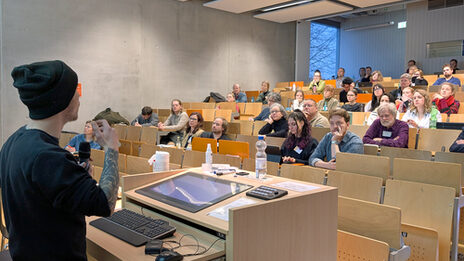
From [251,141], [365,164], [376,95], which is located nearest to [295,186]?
[365,164]

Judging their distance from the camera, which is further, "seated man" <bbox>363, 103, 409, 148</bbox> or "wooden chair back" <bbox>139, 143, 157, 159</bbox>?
"wooden chair back" <bbox>139, 143, 157, 159</bbox>

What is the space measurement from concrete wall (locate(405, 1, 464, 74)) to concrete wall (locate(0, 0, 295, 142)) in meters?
4.54

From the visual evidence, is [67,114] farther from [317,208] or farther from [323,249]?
[323,249]

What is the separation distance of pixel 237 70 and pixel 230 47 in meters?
0.71

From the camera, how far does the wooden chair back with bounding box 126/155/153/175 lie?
3.65m

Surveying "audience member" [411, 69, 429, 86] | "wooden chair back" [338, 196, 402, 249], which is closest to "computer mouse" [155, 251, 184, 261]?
"wooden chair back" [338, 196, 402, 249]

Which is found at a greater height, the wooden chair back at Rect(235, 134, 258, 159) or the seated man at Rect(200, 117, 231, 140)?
the seated man at Rect(200, 117, 231, 140)

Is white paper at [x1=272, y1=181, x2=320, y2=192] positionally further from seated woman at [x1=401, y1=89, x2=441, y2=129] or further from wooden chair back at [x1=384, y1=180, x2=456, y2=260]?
seated woman at [x1=401, y1=89, x2=441, y2=129]

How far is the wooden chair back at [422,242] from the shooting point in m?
2.42

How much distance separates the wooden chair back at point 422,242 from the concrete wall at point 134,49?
7373 millimetres

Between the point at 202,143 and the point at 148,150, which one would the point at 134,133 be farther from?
the point at 202,143

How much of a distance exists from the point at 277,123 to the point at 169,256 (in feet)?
14.2

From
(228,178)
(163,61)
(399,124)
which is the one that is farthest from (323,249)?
(163,61)

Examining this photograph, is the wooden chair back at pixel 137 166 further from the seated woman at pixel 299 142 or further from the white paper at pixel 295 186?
the white paper at pixel 295 186
